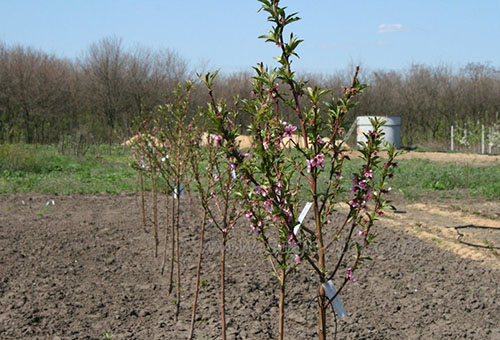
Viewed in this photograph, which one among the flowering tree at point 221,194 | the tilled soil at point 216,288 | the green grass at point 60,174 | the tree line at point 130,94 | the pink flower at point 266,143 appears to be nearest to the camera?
the pink flower at point 266,143

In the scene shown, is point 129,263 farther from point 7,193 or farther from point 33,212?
point 7,193

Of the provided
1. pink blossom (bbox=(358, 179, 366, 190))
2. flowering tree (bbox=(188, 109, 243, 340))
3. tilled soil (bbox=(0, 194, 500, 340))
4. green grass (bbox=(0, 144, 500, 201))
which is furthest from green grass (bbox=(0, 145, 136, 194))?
pink blossom (bbox=(358, 179, 366, 190))

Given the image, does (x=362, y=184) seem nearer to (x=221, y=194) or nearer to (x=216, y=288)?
(x=221, y=194)

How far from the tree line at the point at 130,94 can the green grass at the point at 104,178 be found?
31.4 ft

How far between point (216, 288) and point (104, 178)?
24.6 feet

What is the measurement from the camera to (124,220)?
24.1 feet

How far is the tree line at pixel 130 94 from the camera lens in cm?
2327

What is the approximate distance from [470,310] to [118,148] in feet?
55.2

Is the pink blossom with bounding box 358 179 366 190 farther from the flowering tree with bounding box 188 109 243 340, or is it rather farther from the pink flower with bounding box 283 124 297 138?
the flowering tree with bounding box 188 109 243 340

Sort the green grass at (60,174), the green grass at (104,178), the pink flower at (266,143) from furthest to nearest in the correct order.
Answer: the green grass at (60,174) → the green grass at (104,178) → the pink flower at (266,143)

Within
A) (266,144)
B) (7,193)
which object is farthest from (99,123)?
(266,144)

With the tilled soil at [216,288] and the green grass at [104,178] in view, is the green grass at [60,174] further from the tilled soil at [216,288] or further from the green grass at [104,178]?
the tilled soil at [216,288]

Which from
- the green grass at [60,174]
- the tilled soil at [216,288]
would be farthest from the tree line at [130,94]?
the tilled soil at [216,288]

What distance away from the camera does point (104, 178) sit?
38.6ft
